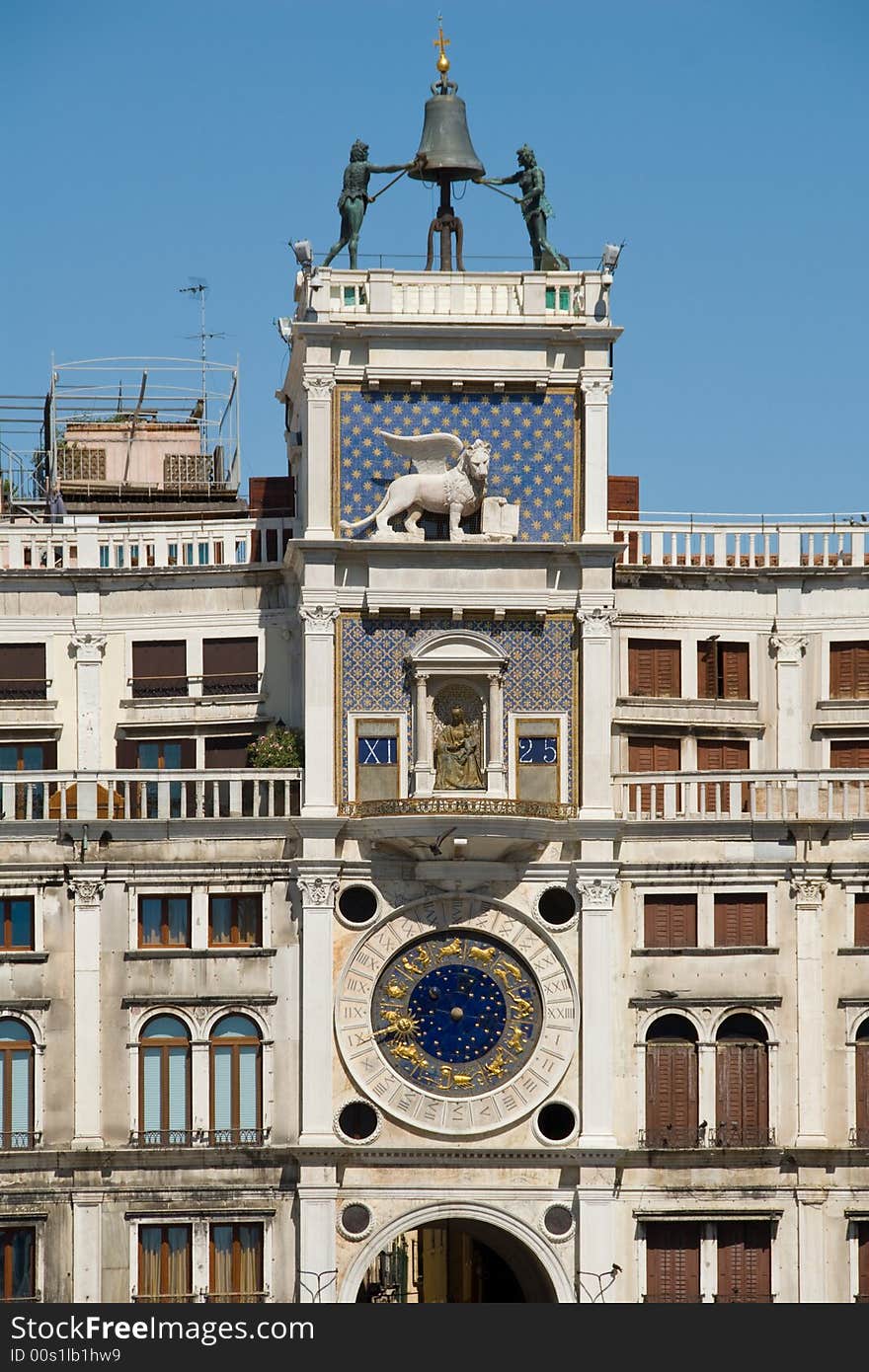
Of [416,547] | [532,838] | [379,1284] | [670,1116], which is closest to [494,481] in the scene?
[416,547]

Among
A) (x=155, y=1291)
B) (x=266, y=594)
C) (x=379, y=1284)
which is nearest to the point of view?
(x=155, y=1291)

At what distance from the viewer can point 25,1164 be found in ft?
293

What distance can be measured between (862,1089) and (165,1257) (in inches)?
666

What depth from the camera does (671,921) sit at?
90.9 metres

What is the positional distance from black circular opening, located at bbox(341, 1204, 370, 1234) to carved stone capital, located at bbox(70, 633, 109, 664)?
50.5 ft

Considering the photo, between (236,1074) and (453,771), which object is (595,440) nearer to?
(453,771)

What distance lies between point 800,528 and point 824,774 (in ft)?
25.2

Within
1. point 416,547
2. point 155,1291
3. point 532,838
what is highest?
point 416,547

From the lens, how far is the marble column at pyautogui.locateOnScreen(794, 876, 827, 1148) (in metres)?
90.4

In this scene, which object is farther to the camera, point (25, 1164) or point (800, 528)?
point (800, 528)

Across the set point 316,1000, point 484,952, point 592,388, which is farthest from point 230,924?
point 592,388

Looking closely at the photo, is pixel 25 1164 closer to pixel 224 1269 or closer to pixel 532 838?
pixel 224 1269

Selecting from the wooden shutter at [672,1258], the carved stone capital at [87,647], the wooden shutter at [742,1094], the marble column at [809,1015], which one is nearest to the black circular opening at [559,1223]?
the wooden shutter at [672,1258]

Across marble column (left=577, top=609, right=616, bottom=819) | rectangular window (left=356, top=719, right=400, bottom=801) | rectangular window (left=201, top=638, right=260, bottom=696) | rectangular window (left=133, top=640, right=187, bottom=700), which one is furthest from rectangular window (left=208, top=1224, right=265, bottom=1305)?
rectangular window (left=133, top=640, right=187, bottom=700)
